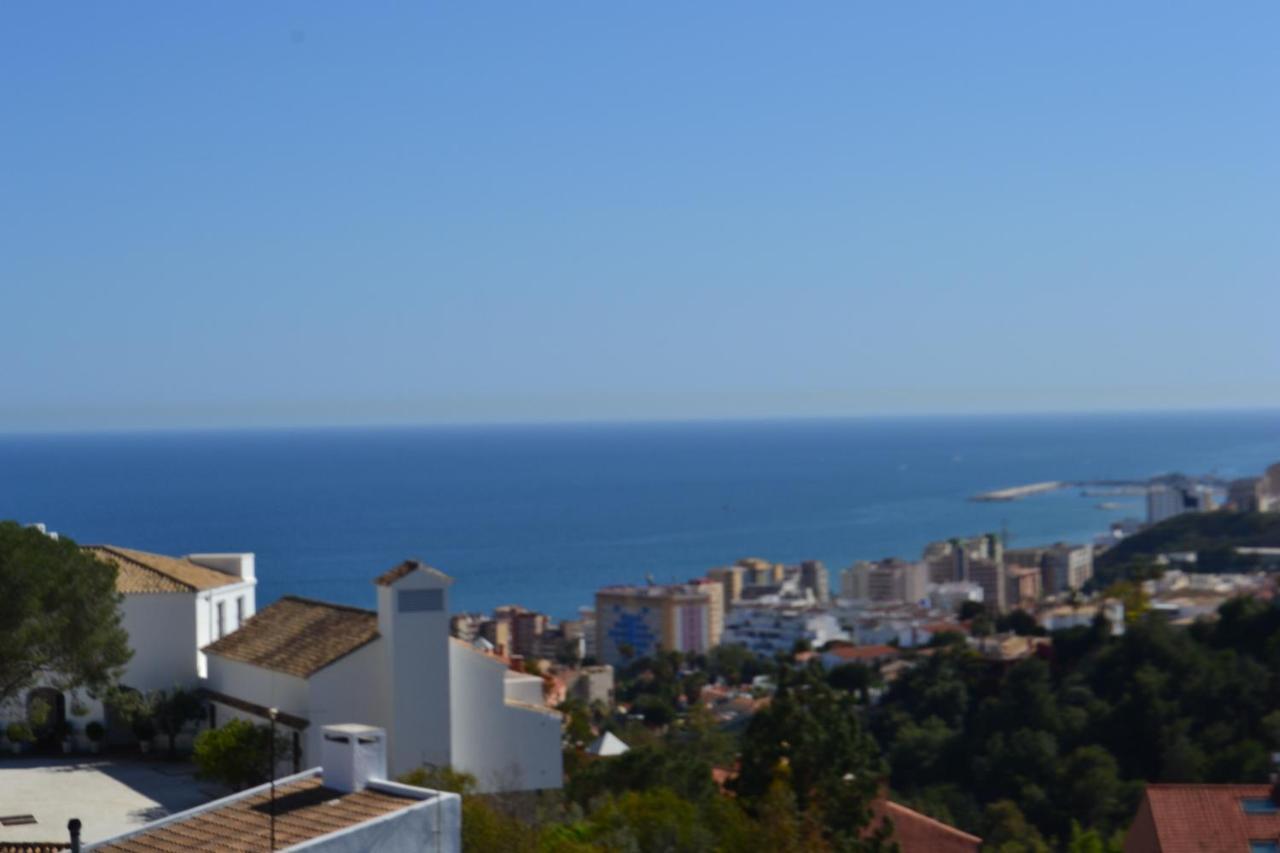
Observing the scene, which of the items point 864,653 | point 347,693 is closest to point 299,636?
point 347,693

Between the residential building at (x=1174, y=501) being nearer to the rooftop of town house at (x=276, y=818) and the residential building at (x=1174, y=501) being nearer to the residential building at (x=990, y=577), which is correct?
the residential building at (x=990, y=577)

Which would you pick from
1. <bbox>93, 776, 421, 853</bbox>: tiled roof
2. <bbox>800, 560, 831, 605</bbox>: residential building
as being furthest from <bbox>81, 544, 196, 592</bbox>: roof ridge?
<bbox>800, 560, 831, 605</bbox>: residential building

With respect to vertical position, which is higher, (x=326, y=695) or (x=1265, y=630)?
(x=326, y=695)

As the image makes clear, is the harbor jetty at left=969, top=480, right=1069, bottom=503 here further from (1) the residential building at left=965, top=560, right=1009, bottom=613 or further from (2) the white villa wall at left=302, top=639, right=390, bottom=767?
(2) the white villa wall at left=302, top=639, right=390, bottom=767

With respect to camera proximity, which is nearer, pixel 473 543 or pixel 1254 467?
pixel 473 543

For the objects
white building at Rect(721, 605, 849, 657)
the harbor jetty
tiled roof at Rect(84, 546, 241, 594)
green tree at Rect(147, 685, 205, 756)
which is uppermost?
tiled roof at Rect(84, 546, 241, 594)

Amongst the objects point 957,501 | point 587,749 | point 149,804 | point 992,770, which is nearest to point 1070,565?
point 957,501

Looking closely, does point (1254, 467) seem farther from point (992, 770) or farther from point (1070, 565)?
point (992, 770)
